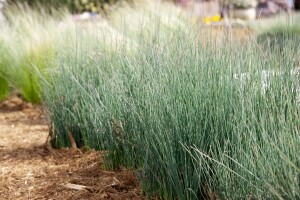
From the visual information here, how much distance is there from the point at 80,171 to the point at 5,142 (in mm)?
1569

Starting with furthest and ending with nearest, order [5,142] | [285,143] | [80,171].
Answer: [5,142], [80,171], [285,143]

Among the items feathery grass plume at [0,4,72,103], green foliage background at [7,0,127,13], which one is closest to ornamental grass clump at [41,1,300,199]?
feathery grass plume at [0,4,72,103]

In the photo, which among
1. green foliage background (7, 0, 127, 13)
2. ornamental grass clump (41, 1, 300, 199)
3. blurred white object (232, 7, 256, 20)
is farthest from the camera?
blurred white object (232, 7, 256, 20)

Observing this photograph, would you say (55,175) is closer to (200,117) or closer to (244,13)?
(200,117)

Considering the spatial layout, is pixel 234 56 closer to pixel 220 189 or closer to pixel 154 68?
pixel 154 68

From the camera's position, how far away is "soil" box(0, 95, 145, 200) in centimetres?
327

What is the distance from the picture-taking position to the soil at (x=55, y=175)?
10.7ft

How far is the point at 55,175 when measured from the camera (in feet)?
12.1

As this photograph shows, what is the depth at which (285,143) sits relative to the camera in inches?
85.8

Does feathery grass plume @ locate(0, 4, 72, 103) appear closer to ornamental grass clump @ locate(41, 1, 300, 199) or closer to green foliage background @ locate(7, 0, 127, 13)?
ornamental grass clump @ locate(41, 1, 300, 199)

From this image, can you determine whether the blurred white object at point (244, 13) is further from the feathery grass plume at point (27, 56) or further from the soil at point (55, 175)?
the soil at point (55, 175)

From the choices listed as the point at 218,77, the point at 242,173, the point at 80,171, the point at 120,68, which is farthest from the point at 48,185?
the point at 242,173

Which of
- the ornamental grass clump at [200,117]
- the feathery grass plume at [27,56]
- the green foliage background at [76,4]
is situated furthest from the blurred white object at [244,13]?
the ornamental grass clump at [200,117]

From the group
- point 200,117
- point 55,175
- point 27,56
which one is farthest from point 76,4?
point 200,117
